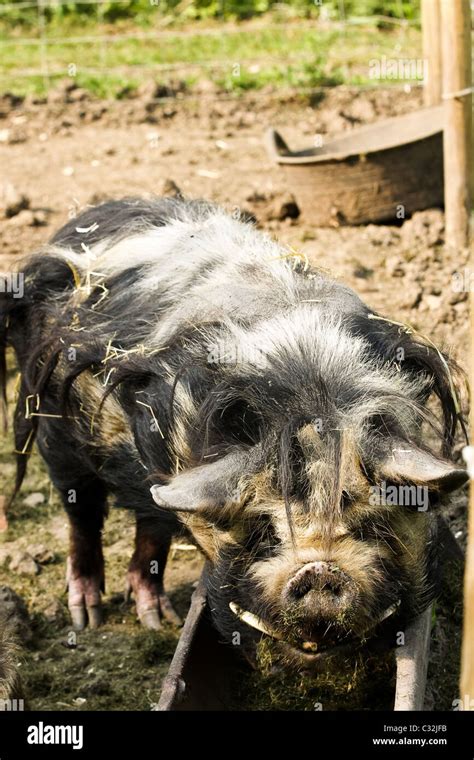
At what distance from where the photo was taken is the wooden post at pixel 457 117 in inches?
344

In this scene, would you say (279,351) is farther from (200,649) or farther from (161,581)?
(161,581)

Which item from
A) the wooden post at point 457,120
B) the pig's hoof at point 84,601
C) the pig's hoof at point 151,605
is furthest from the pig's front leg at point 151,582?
the wooden post at point 457,120

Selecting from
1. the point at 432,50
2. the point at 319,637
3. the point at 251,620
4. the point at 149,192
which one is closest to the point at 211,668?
the point at 251,620

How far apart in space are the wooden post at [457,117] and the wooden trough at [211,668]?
460cm

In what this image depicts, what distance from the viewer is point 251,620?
4742 millimetres

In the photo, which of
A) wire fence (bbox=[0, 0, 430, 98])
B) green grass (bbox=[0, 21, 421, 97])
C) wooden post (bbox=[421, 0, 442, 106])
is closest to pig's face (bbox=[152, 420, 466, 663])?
wooden post (bbox=[421, 0, 442, 106])

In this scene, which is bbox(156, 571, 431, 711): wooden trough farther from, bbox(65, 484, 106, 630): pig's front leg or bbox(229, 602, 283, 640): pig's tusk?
bbox(65, 484, 106, 630): pig's front leg

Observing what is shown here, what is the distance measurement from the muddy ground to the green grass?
2.05 ft

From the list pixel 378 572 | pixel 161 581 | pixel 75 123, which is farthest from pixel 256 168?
pixel 378 572

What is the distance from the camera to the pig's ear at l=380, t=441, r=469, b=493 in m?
4.43

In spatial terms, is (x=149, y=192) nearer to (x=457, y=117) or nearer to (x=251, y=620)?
(x=457, y=117)

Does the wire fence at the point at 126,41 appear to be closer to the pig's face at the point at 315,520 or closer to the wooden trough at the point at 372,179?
the wooden trough at the point at 372,179

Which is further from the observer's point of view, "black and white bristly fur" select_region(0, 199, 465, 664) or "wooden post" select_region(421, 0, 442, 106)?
"wooden post" select_region(421, 0, 442, 106)

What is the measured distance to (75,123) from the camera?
12266 mm
